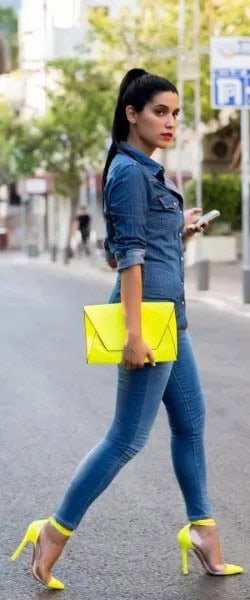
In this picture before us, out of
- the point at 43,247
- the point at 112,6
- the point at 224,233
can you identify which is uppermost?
the point at 112,6

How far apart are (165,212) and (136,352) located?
476 mm

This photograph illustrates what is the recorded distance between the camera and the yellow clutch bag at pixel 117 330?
17.0 ft

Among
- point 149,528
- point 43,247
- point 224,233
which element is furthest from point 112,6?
point 149,528

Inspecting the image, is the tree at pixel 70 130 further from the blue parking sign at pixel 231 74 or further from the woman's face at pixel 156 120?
the woman's face at pixel 156 120

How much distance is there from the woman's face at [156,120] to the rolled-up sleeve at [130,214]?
0.17 metres

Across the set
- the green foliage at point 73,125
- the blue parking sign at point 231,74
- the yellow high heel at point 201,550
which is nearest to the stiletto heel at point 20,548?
the yellow high heel at point 201,550

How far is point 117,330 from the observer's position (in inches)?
205

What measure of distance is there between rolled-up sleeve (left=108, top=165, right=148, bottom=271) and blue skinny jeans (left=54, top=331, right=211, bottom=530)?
39 cm

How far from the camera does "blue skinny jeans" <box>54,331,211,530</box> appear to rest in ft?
17.3

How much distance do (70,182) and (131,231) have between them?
50.9 meters

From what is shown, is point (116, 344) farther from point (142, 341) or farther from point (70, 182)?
point (70, 182)

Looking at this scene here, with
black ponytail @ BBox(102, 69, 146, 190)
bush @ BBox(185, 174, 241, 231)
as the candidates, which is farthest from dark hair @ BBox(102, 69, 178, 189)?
bush @ BBox(185, 174, 241, 231)

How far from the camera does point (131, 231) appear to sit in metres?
5.14

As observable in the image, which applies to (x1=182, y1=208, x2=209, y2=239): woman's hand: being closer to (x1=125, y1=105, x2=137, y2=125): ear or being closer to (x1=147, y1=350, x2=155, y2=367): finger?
(x1=125, y1=105, x2=137, y2=125): ear
